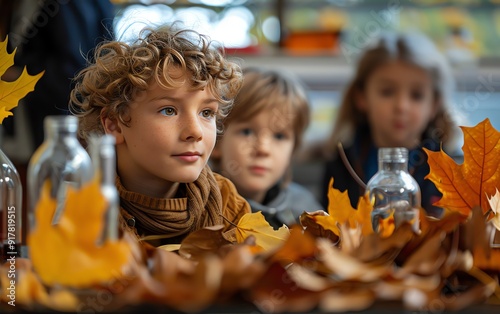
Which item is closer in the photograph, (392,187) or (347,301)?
(347,301)

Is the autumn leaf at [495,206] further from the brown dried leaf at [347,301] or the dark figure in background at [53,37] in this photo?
the dark figure in background at [53,37]

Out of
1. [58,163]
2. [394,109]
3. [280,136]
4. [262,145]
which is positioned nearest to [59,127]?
[58,163]

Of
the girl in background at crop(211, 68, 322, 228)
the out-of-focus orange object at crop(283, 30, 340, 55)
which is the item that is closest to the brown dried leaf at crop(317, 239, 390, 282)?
the girl in background at crop(211, 68, 322, 228)

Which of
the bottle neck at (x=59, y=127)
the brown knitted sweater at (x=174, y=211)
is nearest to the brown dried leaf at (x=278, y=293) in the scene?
the bottle neck at (x=59, y=127)

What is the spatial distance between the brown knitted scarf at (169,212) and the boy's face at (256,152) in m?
0.89

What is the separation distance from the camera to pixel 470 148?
2.96 feet

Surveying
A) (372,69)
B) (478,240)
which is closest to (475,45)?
(372,69)

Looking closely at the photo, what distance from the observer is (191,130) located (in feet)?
3.30

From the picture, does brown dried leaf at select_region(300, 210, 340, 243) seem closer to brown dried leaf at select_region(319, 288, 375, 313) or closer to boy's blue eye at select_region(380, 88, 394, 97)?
brown dried leaf at select_region(319, 288, 375, 313)

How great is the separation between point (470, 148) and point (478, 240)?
21 cm

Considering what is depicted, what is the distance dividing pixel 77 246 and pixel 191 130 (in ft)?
1.43

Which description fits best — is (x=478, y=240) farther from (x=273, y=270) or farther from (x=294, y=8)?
(x=294, y=8)

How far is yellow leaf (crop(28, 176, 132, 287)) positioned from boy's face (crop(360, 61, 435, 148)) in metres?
1.99

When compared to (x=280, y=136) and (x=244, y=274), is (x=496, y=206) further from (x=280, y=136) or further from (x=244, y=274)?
(x=280, y=136)
